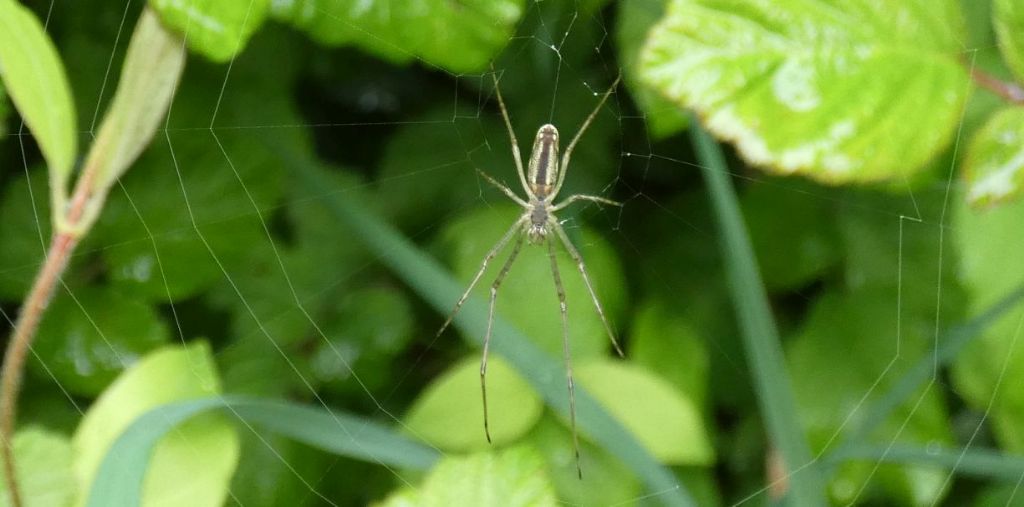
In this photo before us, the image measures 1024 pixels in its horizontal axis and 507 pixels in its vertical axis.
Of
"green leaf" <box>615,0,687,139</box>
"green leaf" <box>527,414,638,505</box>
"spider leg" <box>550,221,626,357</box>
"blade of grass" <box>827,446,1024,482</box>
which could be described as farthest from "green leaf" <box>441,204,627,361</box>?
"blade of grass" <box>827,446,1024,482</box>

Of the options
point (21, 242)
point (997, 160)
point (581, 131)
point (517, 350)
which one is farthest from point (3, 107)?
point (997, 160)

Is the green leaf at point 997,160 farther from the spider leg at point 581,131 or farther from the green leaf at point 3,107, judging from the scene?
the green leaf at point 3,107

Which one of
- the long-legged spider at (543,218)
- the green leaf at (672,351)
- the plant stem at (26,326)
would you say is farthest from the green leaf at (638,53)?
the plant stem at (26,326)

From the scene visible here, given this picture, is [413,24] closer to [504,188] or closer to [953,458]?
[504,188]

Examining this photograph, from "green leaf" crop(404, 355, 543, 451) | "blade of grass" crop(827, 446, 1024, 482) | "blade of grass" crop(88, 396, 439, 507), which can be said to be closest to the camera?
"blade of grass" crop(88, 396, 439, 507)

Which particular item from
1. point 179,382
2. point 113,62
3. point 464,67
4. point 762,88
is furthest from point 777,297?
point 113,62

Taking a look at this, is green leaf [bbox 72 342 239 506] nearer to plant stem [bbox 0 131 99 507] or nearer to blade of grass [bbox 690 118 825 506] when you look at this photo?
plant stem [bbox 0 131 99 507]
